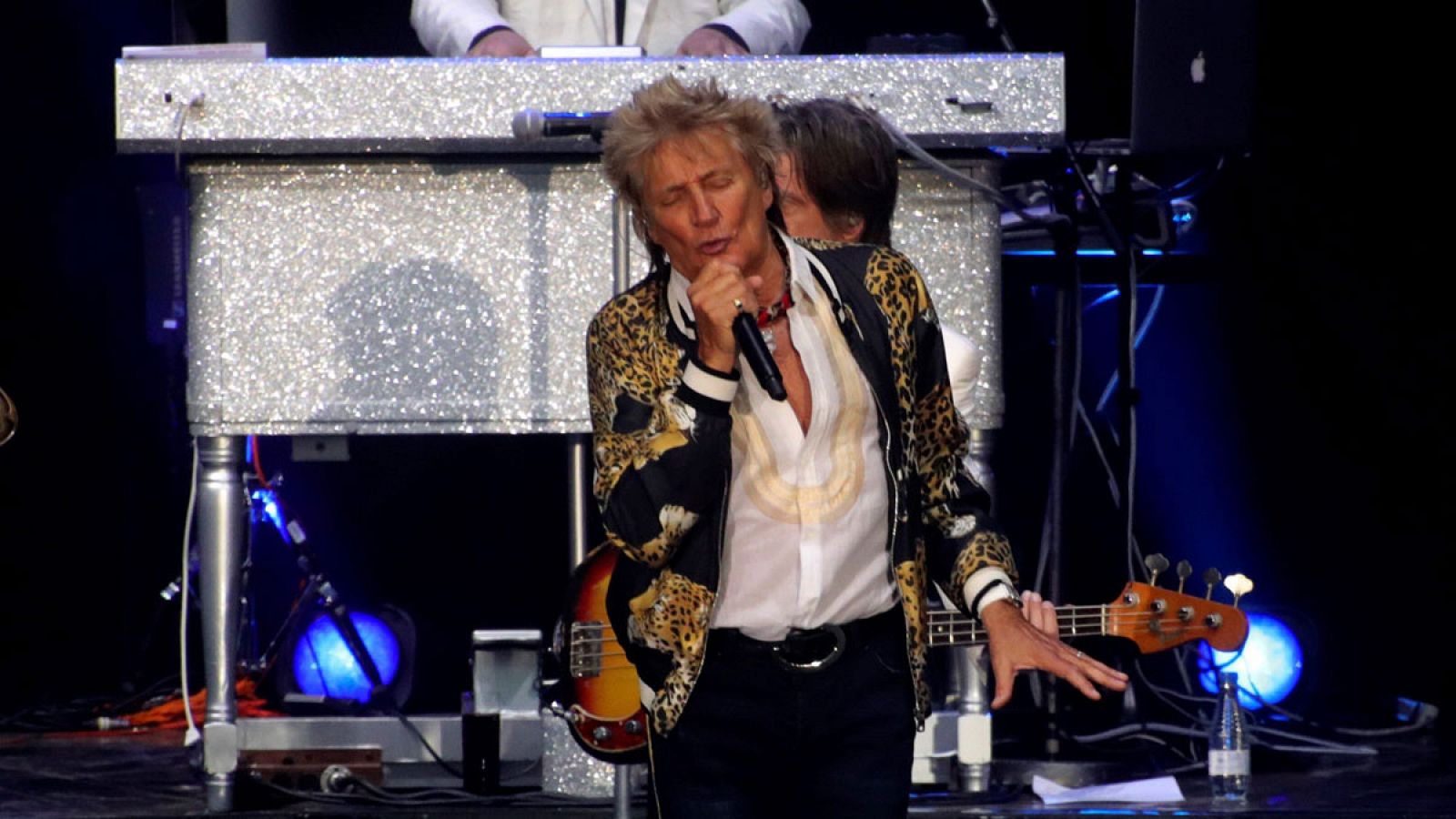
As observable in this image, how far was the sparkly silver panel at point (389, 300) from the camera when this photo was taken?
364 centimetres

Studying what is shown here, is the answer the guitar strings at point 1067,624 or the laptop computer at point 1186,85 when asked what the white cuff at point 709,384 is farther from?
the laptop computer at point 1186,85

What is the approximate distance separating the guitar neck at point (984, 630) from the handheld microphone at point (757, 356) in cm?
92

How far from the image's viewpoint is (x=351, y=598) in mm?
5430

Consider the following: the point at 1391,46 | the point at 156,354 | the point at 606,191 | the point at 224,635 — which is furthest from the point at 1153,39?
the point at 156,354

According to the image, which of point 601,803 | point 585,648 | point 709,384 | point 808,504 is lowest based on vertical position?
point 601,803

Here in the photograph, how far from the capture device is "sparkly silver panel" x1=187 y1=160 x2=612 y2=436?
3639 millimetres

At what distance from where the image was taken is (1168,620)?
287 cm

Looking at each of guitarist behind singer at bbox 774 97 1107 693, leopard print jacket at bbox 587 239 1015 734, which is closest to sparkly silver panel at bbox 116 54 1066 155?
guitarist behind singer at bbox 774 97 1107 693

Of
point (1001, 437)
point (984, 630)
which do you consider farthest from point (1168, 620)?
point (1001, 437)

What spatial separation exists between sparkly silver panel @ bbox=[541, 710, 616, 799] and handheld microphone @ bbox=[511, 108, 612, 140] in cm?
129

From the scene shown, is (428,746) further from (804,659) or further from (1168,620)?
(804,659)

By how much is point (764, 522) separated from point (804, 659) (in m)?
0.17

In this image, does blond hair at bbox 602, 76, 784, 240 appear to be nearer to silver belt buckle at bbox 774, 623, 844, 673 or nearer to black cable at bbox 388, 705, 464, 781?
silver belt buckle at bbox 774, 623, 844, 673

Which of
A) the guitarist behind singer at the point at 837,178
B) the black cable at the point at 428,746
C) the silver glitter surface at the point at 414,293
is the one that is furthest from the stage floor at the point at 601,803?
the guitarist behind singer at the point at 837,178
